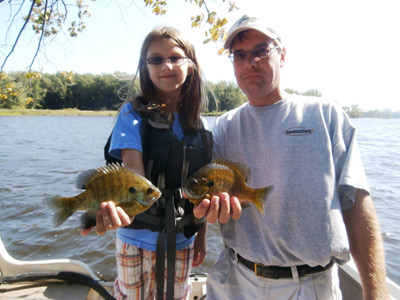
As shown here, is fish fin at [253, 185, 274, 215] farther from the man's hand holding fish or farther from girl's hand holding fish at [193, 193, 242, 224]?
girl's hand holding fish at [193, 193, 242, 224]

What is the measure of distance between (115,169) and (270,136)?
4.32ft

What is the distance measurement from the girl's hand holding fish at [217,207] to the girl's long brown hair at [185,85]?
1.10 m

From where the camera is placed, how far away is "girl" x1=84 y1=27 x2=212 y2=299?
2.66 m

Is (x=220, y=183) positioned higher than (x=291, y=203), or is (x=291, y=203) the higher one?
(x=220, y=183)

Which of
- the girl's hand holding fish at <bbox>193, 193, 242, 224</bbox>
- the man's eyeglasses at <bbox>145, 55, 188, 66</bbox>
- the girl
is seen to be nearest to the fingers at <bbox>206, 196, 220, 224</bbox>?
the girl's hand holding fish at <bbox>193, 193, 242, 224</bbox>

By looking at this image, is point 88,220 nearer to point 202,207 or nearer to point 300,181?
point 202,207

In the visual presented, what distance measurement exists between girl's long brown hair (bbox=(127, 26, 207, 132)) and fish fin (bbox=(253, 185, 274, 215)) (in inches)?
44.5

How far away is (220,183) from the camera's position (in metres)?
2.22

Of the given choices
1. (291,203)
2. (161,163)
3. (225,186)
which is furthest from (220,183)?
(161,163)

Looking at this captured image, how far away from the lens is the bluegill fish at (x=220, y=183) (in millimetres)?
2191

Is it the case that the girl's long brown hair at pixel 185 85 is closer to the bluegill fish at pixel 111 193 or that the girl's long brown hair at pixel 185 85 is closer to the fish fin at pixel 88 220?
the bluegill fish at pixel 111 193

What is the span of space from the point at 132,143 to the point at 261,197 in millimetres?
1193

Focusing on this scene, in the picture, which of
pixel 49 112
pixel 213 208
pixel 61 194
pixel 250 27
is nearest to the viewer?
pixel 213 208

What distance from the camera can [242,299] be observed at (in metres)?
2.37
